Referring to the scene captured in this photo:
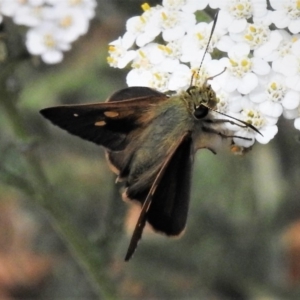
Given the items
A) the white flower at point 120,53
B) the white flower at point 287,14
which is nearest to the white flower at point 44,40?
the white flower at point 120,53

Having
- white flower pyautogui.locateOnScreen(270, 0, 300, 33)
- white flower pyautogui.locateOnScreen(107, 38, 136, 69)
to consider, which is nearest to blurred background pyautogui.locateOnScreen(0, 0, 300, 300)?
white flower pyautogui.locateOnScreen(107, 38, 136, 69)

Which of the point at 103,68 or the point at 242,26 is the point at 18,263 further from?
the point at 242,26

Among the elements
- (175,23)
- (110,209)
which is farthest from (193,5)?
(110,209)

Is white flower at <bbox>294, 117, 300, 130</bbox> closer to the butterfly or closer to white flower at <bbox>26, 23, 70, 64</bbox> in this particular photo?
the butterfly

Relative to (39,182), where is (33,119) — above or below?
below

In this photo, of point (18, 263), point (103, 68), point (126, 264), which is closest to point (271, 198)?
point (126, 264)

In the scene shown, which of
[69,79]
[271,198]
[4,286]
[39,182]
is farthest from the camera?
[4,286]

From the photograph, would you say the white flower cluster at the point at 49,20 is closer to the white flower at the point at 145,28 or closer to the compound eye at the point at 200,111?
the white flower at the point at 145,28
